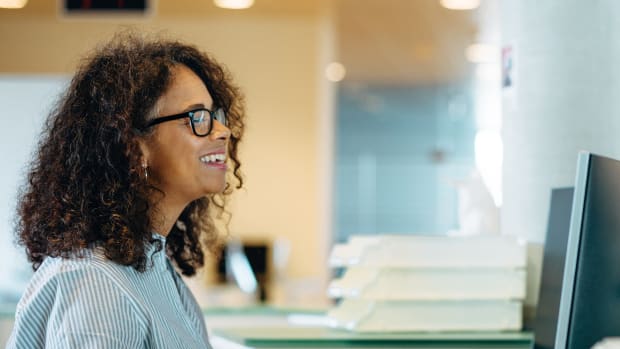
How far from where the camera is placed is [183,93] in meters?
1.78

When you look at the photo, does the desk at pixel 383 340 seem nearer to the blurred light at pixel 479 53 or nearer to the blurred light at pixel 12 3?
the blurred light at pixel 12 3

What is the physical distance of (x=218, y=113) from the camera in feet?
6.15

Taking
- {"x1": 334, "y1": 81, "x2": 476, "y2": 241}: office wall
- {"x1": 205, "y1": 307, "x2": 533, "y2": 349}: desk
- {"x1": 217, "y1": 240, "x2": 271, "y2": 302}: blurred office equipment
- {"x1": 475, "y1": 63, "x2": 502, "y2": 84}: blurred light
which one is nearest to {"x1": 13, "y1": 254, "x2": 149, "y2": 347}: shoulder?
{"x1": 205, "y1": 307, "x2": 533, "y2": 349}: desk

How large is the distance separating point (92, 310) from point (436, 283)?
1337 millimetres

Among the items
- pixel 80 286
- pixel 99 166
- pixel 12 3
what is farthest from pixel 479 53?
pixel 80 286

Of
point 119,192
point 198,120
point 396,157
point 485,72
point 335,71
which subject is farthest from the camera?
point 396,157

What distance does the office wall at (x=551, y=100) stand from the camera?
242 centimetres

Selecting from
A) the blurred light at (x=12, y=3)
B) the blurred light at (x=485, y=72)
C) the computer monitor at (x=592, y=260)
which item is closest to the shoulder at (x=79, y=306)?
the computer monitor at (x=592, y=260)

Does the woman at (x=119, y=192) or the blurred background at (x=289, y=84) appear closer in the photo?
the woman at (x=119, y=192)

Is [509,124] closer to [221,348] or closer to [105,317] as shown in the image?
[221,348]

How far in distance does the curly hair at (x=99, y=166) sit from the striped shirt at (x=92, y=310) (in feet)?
0.13

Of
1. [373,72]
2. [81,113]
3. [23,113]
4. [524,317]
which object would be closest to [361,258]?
[524,317]

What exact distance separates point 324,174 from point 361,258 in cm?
547

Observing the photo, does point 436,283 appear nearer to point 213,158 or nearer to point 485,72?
point 213,158
